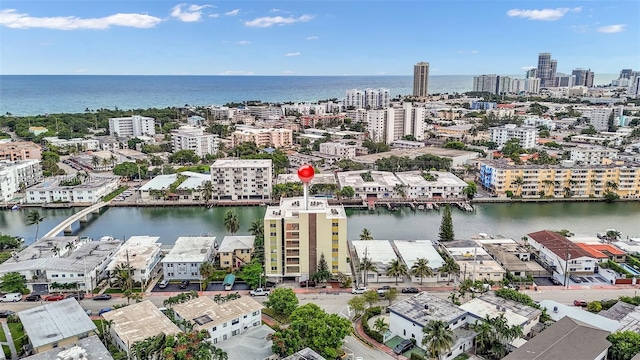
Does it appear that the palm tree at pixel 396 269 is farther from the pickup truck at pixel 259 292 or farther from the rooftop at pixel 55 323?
the rooftop at pixel 55 323

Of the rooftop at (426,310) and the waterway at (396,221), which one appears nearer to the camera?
the rooftop at (426,310)

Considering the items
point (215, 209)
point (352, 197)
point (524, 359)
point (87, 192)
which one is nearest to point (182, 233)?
point (215, 209)

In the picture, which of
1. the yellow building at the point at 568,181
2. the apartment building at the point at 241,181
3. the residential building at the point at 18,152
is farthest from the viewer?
the residential building at the point at 18,152

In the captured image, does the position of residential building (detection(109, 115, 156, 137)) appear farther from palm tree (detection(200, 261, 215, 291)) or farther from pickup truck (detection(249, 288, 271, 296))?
pickup truck (detection(249, 288, 271, 296))

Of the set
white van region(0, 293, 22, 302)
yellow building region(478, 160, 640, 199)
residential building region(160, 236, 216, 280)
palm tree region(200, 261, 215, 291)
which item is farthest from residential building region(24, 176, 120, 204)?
yellow building region(478, 160, 640, 199)

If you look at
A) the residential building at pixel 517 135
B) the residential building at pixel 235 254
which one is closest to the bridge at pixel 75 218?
the residential building at pixel 235 254

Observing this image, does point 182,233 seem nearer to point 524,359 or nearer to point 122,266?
point 122,266
